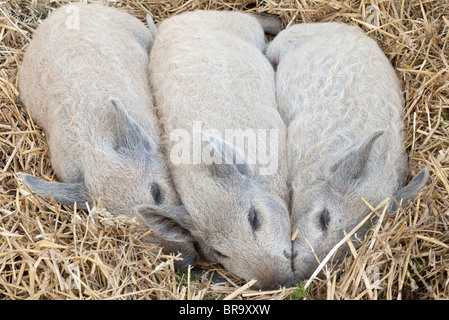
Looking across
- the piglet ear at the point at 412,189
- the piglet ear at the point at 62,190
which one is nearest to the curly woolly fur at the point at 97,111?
the piglet ear at the point at 62,190

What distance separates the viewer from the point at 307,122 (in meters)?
4.70

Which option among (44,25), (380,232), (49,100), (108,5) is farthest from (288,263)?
(108,5)

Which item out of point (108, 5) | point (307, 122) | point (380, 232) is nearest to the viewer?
point (380, 232)

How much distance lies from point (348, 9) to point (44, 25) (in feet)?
10.3

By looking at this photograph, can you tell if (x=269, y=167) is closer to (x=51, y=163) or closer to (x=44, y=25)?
(x=51, y=163)

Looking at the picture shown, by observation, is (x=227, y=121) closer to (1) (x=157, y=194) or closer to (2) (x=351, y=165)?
(1) (x=157, y=194)

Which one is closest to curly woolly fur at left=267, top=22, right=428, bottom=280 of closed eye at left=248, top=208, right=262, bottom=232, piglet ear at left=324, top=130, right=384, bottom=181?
piglet ear at left=324, top=130, right=384, bottom=181

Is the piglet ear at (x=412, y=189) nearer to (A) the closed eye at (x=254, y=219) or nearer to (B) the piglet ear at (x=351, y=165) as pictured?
(B) the piglet ear at (x=351, y=165)

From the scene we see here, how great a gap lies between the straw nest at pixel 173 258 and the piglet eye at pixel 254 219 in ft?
1.45

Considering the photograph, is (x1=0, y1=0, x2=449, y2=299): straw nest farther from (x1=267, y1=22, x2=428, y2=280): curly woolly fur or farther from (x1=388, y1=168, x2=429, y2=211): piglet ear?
(x1=267, y1=22, x2=428, y2=280): curly woolly fur

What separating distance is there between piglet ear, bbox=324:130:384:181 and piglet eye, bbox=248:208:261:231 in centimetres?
66

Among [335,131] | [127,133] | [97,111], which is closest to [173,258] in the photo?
[127,133]

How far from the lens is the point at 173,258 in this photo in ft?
13.3

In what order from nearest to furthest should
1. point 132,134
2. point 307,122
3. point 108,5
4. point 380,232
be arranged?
point 380,232 < point 132,134 < point 307,122 < point 108,5
